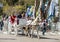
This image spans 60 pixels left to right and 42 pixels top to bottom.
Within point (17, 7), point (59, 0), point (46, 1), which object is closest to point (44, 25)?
point (59, 0)

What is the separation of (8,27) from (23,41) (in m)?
4.95

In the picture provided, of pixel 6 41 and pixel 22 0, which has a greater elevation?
pixel 22 0

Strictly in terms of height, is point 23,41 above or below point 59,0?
below

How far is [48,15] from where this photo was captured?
2650cm

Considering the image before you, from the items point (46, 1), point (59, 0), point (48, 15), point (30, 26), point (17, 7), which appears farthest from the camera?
point (17, 7)

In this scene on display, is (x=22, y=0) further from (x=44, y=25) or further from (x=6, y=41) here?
(x=6, y=41)

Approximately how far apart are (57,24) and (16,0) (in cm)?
1925

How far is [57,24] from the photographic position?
23750 mm

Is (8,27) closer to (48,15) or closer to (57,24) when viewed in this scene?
(57,24)

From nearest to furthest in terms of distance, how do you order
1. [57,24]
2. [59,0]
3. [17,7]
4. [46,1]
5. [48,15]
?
[57,24] → [48,15] → [59,0] → [46,1] → [17,7]

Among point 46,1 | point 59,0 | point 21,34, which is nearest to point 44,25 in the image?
point 21,34

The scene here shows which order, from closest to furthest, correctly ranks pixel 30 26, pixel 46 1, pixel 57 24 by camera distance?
pixel 30 26 → pixel 57 24 → pixel 46 1

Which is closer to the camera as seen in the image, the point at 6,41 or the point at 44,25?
the point at 6,41

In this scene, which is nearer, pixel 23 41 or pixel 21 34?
pixel 23 41
